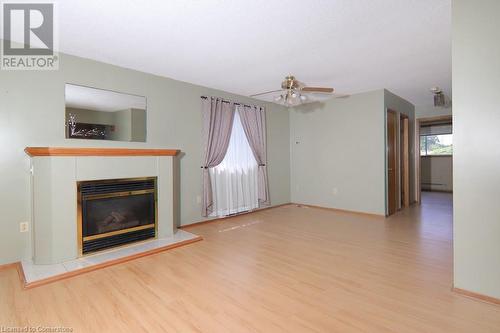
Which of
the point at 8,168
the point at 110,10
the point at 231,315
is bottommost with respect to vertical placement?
the point at 231,315

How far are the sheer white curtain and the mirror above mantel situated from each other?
1436 mm

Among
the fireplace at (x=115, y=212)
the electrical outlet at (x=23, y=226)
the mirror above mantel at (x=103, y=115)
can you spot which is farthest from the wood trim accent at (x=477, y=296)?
the electrical outlet at (x=23, y=226)

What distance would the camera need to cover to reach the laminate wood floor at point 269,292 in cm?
170

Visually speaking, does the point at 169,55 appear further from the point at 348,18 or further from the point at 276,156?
the point at 276,156

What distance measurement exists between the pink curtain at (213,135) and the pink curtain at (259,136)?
0.42 meters

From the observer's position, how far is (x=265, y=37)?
2.59 metres

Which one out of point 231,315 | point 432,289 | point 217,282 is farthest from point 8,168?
point 432,289

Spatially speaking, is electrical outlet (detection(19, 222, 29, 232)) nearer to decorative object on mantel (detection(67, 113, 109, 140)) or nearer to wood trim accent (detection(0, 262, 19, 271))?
wood trim accent (detection(0, 262, 19, 271))

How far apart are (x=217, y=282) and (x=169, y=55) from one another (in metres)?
2.54

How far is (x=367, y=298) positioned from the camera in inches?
77.6

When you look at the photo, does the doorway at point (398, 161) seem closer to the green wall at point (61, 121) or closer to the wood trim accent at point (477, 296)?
the wood trim accent at point (477, 296)

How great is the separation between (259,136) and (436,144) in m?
6.47

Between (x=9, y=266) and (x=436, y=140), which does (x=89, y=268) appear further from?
(x=436, y=140)

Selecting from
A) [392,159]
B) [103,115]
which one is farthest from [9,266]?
[392,159]
